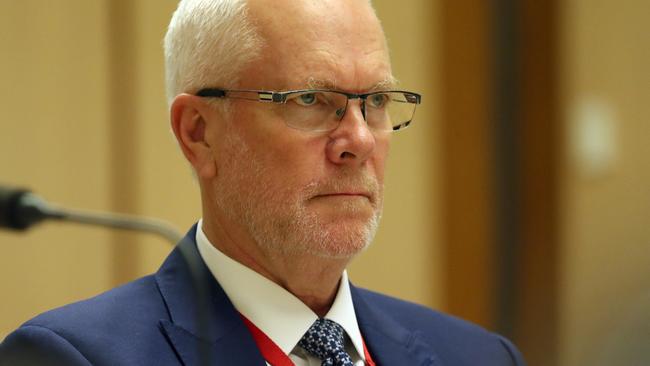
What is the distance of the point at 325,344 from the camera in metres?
1.52

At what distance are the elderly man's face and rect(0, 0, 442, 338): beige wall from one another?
3.53 feet

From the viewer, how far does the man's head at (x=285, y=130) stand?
151 cm

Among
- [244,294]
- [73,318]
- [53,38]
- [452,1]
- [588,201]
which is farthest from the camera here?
[452,1]

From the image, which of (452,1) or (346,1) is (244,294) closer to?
(346,1)

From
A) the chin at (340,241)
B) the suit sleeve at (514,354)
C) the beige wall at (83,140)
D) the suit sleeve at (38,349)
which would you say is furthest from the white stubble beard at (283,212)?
the beige wall at (83,140)

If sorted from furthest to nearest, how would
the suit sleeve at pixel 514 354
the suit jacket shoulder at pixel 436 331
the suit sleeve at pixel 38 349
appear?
the suit sleeve at pixel 514 354, the suit jacket shoulder at pixel 436 331, the suit sleeve at pixel 38 349

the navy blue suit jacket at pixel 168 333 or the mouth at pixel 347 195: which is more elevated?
the mouth at pixel 347 195

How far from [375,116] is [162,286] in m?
0.46

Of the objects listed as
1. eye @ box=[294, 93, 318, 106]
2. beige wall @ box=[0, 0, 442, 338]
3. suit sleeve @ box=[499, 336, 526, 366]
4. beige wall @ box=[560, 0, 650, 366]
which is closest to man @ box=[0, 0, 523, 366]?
eye @ box=[294, 93, 318, 106]

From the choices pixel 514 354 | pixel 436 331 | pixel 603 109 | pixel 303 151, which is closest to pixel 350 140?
pixel 303 151

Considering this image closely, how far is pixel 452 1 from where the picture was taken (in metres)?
3.29

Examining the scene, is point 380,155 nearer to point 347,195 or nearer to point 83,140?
point 347,195

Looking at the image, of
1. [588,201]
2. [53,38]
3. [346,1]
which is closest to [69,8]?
[53,38]

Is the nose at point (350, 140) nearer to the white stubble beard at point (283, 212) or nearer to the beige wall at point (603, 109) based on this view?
the white stubble beard at point (283, 212)
